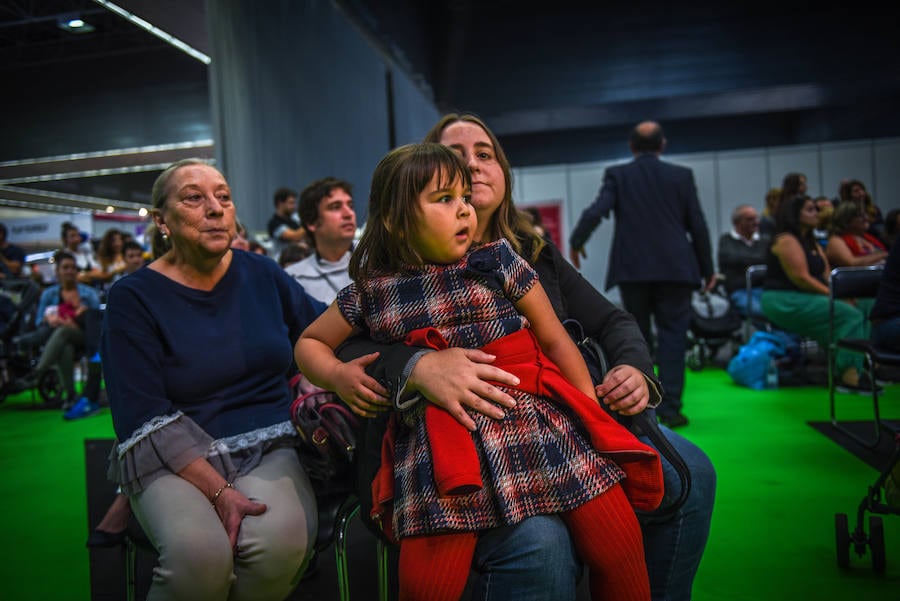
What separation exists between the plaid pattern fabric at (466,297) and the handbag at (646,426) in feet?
1.07

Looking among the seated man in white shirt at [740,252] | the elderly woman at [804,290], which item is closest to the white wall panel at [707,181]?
the seated man in white shirt at [740,252]

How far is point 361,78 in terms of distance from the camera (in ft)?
27.3

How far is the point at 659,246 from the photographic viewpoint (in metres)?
4.10

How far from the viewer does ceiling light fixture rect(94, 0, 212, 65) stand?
2299mm

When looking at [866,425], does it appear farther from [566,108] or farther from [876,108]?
[876,108]

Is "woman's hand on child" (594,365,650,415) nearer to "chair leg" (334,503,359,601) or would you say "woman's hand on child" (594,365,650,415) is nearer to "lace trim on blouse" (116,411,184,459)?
"chair leg" (334,503,359,601)

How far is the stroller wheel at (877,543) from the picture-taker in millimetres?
2080

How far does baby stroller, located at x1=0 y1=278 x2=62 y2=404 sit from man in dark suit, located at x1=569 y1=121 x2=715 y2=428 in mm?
5306

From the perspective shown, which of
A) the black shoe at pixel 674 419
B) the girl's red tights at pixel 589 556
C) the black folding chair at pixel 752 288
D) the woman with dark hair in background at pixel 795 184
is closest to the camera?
the girl's red tights at pixel 589 556

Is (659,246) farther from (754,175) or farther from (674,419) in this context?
(754,175)

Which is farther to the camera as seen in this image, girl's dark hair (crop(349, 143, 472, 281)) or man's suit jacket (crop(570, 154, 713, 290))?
man's suit jacket (crop(570, 154, 713, 290))

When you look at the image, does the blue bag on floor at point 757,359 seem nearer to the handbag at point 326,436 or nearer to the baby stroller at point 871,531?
the baby stroller at point 871,531

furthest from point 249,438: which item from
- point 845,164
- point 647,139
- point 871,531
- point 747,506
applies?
point 845,164

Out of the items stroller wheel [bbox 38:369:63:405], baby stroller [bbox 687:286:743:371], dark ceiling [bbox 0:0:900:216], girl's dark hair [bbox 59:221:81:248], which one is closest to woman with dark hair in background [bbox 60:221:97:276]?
girl's dark hair [bbox 59:221:81:248]
